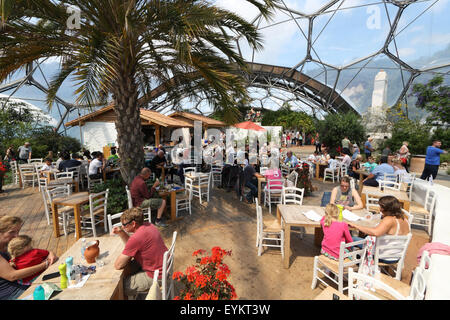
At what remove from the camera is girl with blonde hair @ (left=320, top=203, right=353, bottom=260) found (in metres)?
2.79

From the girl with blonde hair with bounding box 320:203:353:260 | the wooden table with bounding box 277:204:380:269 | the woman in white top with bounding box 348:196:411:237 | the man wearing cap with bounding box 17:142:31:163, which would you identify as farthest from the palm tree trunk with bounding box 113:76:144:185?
the man wearing cap with bounding box 17:142:31:163

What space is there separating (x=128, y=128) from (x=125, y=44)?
5.62 feet

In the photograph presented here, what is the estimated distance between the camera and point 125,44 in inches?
154

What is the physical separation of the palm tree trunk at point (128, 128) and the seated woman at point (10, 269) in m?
2.67

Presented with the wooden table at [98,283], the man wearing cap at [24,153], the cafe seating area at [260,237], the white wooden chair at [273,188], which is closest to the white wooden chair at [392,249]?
the cafe seating area at [260,237]

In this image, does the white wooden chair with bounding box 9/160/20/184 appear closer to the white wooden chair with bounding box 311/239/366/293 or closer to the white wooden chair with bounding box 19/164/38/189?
the white wooden chair with bounding box 19/164/38/189

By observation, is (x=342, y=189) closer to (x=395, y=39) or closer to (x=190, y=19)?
(x=190, y=19)

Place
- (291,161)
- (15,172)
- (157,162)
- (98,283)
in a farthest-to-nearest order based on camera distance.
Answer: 1. (15,172)
2. (291,161)
3. (157,162)
4. (98,283)

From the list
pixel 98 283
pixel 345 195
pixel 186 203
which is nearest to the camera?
pixel 98 283

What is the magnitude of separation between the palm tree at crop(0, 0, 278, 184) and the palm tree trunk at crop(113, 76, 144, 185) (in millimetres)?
20

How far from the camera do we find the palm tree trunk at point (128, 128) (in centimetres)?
466

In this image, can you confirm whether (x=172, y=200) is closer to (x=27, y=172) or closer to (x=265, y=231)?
(x=265, y=231)

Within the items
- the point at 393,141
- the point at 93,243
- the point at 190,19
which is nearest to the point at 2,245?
the point at 93,243

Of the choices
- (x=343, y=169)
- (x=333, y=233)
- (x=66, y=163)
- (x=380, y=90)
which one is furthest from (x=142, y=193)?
(x=380, y=90)
